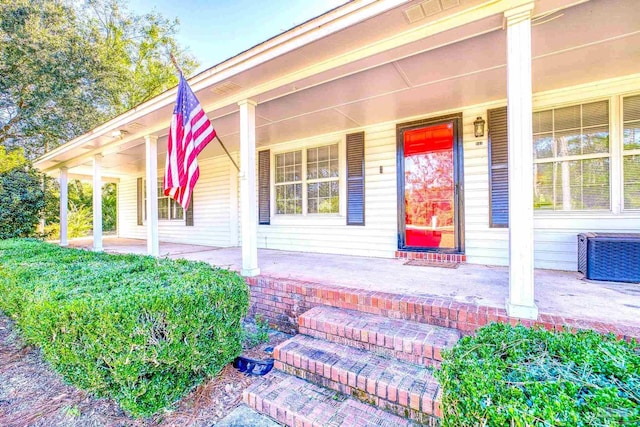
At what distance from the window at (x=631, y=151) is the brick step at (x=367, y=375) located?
351cm

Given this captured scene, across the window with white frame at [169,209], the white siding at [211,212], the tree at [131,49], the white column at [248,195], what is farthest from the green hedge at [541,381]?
the tree at [131,49]

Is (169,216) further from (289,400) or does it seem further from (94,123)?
(289,400)

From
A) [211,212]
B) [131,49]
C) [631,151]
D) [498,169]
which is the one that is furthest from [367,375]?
[131,49]

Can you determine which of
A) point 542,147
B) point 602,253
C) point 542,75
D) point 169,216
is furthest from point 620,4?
point 169,216

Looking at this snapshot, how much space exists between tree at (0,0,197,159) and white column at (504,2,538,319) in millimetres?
13181

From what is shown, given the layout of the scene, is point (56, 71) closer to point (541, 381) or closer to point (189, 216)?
point (189, 216)

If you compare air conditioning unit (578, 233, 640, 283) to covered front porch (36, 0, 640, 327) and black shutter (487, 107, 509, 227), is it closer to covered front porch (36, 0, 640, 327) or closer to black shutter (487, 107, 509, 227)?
covered front porch (36, 0, 640, 327)

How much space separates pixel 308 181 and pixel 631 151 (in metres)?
A: 4.61

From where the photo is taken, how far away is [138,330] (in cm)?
178

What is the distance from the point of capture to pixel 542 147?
3.94m

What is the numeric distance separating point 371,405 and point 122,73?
49.1ft

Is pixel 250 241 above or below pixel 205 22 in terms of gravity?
below

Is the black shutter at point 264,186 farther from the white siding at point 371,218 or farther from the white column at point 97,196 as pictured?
the white column at point 97,196

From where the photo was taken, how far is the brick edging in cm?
208
